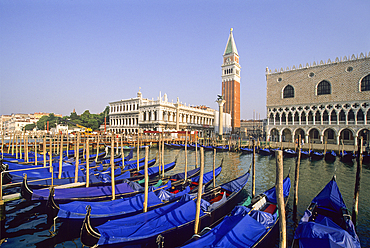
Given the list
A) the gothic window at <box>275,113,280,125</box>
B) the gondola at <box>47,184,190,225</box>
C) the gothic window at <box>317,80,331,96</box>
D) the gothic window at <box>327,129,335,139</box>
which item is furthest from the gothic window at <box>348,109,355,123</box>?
the gondola at <box>47,184,190,225</box>

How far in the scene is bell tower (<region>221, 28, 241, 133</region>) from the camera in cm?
4641

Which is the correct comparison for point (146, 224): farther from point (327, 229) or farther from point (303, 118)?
point (303, 118)

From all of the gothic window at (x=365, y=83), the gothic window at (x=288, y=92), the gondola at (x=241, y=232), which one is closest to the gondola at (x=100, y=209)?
the gondola at (x=241, y=232)

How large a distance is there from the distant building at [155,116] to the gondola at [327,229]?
29.4 meters

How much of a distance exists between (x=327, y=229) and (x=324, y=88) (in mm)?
28149

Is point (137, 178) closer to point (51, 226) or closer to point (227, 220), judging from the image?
point (51, 226)

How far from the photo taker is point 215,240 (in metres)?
4.15

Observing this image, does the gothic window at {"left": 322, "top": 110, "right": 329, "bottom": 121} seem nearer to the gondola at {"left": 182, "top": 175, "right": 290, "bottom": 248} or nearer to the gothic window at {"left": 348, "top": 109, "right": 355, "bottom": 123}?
the gothic window at {"left": 348, "top": 109, "right": 355, "bottom": 123}

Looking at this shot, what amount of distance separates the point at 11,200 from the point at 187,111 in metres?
34.4

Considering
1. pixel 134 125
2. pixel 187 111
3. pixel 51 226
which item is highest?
pixel 187 111

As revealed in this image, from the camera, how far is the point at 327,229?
13.8 ft

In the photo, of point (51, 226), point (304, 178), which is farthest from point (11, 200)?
point (304, 178)

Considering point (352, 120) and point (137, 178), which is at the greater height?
point (352, 120)

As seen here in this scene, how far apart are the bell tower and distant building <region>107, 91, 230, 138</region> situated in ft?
12.2
